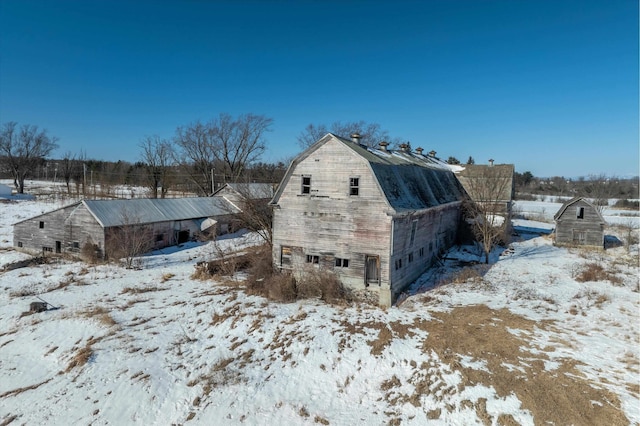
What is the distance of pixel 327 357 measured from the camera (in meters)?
13.3

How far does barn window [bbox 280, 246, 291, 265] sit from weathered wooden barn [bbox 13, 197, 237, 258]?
514 inches

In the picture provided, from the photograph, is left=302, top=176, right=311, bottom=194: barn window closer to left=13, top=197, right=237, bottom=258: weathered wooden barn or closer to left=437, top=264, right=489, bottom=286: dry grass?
left=437, top=264, right=489, bottom=286: dry grass

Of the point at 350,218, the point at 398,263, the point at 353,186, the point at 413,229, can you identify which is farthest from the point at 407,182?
the point at 398,263

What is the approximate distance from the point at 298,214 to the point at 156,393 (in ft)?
34.4

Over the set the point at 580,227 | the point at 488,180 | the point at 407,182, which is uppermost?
the point at 488,180

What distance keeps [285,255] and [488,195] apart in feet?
63.6

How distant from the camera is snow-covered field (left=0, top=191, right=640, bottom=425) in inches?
420

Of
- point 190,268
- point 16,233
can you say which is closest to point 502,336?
point 190,268

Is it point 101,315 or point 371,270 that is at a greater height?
point 371,270

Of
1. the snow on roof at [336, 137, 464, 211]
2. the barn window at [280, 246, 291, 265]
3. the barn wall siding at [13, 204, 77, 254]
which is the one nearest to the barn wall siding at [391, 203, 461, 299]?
the snow on roof at [336, 137, 464, 211]

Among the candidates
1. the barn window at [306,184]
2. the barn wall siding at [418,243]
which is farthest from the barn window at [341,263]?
the barn window at [306,184]

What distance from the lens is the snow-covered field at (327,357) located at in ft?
35.0

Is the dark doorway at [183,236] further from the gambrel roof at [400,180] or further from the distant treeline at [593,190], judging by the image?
the distant treeline at [593,190]

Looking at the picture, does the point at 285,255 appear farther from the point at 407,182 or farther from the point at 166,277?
the point at 166,277
